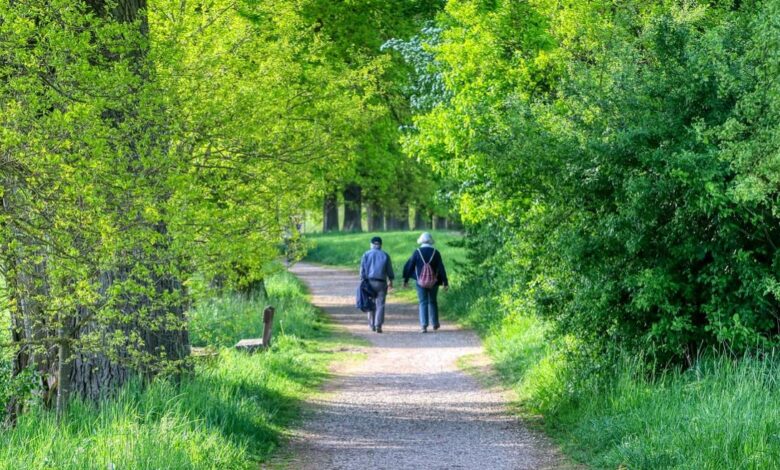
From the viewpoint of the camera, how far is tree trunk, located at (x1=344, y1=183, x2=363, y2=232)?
50.9 m

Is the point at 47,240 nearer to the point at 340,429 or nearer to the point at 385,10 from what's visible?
the point at 340,429

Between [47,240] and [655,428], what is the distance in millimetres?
4785

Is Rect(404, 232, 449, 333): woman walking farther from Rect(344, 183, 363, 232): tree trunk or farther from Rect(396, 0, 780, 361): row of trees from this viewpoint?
Rect(344, 183, 363, 232): tree trunk

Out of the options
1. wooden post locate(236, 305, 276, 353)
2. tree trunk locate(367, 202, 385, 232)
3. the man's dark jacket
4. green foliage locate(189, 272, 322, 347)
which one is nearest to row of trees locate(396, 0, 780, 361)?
wooden post locate(236, 305, 276, 353)

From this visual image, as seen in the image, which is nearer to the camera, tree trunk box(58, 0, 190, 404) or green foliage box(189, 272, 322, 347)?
tree trunk box(58, 0, 190, 404)

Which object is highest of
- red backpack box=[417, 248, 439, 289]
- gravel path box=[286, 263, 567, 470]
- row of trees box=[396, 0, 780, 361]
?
row of trees box=[396, 0, 780, 361]

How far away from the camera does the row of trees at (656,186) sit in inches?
352

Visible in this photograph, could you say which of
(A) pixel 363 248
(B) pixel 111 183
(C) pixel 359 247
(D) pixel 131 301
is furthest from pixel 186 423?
(C) pixel 359 247

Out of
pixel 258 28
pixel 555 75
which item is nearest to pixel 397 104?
pixel 258 28

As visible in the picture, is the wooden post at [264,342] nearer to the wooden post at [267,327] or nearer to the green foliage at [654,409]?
the wooden post at [267,327]

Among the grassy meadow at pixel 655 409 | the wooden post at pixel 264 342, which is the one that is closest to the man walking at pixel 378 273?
the wooden post at pixel 264 342

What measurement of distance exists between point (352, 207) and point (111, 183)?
1777 inches

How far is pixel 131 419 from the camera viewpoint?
896 cm

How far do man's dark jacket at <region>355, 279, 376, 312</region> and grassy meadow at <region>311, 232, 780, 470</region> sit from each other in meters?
7.51
